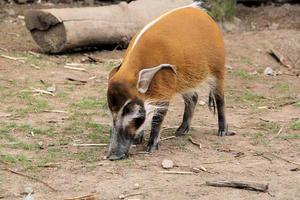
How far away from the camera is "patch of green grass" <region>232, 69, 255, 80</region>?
374 inches

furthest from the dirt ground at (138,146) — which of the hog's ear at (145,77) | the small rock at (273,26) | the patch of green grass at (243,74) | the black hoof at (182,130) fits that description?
the small rock at (273,26)

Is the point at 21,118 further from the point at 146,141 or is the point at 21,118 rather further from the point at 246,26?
the point at 246,26

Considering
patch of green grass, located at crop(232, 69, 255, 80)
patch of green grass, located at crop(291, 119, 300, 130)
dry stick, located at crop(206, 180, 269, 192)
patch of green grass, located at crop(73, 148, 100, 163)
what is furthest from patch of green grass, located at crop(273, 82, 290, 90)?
dry stick, located at crop(206, 180, 269, 192)

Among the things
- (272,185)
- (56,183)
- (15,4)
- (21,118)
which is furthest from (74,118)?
(15,4)

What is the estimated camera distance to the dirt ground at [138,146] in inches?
208

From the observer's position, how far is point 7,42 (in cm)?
1036

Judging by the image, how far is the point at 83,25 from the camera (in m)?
9.57

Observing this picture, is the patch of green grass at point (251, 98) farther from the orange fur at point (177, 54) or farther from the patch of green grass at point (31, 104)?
the patch of green grass at point (31, 104)

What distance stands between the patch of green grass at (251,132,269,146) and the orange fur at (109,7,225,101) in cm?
54

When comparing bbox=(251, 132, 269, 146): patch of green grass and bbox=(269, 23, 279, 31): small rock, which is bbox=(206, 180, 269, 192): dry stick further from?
bbox=(269, 23, 279, 31): small rock

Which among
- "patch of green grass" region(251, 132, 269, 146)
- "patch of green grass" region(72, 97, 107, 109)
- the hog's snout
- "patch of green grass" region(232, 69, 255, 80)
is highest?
the hog's snout

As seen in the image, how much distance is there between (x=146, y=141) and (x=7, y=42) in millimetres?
4381

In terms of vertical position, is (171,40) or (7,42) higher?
(171,40)

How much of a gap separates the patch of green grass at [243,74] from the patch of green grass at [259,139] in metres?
2.65
